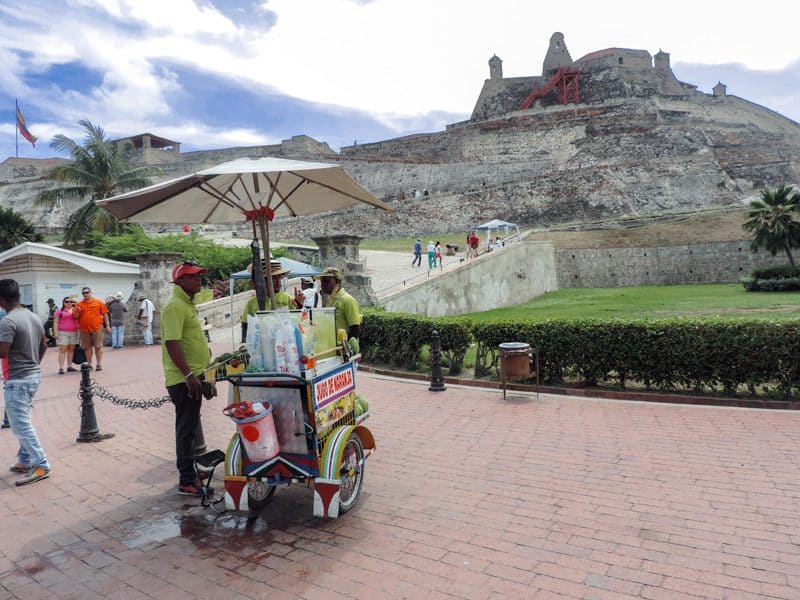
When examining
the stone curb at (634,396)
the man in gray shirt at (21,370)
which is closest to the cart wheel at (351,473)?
the man in gray shirt at (21,370)

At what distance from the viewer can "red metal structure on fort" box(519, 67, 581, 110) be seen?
2430 inches

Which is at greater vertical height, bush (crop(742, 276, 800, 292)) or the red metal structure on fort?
the red metal structure on fort

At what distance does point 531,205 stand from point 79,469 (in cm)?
3835

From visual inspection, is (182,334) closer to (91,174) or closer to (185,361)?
(185,361)

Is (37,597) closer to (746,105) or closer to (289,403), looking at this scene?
(289,403)

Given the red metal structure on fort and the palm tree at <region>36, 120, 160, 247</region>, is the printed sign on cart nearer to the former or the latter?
the palm tree at <region>36, 120, 160, 247</region>

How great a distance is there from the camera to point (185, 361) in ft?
14.3

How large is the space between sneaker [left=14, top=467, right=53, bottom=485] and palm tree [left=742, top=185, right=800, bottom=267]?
2737 cm

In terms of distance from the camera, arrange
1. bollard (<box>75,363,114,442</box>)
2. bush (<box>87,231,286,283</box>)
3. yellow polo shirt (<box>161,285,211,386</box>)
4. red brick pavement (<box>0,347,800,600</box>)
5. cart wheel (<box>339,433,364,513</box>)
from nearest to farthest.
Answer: red brick pavement (<box>0,347,800,600</box>)
cart wheel (<box>339,433,364,513</box>)
yellow polo shirt (<box>161,285,211,386</box>)
bollard (<box>75,363,114,442</box>)
bush (<box>87,231,286,283</box>)

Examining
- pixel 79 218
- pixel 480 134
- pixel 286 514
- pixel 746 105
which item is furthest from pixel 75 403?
pixel 746 105

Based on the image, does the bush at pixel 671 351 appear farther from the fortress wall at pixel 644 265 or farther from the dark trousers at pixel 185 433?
the fortress wall at pixel 644 265

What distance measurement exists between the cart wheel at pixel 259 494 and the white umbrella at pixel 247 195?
1538 millimetres

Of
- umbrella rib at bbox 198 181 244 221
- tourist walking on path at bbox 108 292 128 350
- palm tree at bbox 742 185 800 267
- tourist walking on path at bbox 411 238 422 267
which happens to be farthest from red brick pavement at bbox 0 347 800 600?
palm tree at bbox 742 185 800 267

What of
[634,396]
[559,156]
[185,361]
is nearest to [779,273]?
[634,396]
